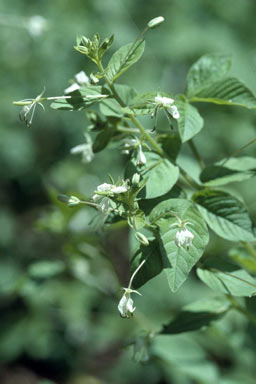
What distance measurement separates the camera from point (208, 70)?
1505 mm

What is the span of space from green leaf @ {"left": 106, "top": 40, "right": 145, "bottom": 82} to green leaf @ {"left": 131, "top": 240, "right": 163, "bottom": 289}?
46 centimetres

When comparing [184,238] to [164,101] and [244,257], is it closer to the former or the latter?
[164,101]

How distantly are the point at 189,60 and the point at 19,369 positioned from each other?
2.99 metres

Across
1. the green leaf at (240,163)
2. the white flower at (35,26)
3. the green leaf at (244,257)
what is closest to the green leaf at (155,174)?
the green leaf at (240,163)

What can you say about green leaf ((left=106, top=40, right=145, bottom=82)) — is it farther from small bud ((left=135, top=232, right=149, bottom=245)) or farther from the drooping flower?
small bud ((left=135, top=232, right=149, bottom=245))

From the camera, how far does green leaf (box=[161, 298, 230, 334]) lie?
1543 millimetres

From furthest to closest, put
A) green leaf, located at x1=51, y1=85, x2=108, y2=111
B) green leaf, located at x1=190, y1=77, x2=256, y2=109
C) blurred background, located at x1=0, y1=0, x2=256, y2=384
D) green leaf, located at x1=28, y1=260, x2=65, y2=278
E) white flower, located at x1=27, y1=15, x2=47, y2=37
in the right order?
→ blurred background, located at x1=0, y1=0, x2=256, y2=384
white flower, located at x1=27, y1=15, x2=47, y2=37
green leaf, located at x1=28, y1=260, x2=65, y2=278
green leaf, located at x1=190, y1=77, x2=256, y2=109
green leaf, located at x1=51, y1=85, x2=108, y2=111

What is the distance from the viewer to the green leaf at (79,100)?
1.21 meters

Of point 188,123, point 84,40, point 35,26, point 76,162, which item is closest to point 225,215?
point 188,123

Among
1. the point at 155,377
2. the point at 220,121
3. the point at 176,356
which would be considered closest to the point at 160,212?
the point at 176,356

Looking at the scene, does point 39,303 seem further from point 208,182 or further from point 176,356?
point 208,182

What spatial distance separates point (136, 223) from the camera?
3.71 ft

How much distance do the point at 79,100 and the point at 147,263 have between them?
45 cm

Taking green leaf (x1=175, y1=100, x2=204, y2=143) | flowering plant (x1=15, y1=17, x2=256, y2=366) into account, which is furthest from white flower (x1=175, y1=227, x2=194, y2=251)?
green leaf (x1=175, y1=100, x2=204, y2=143)
